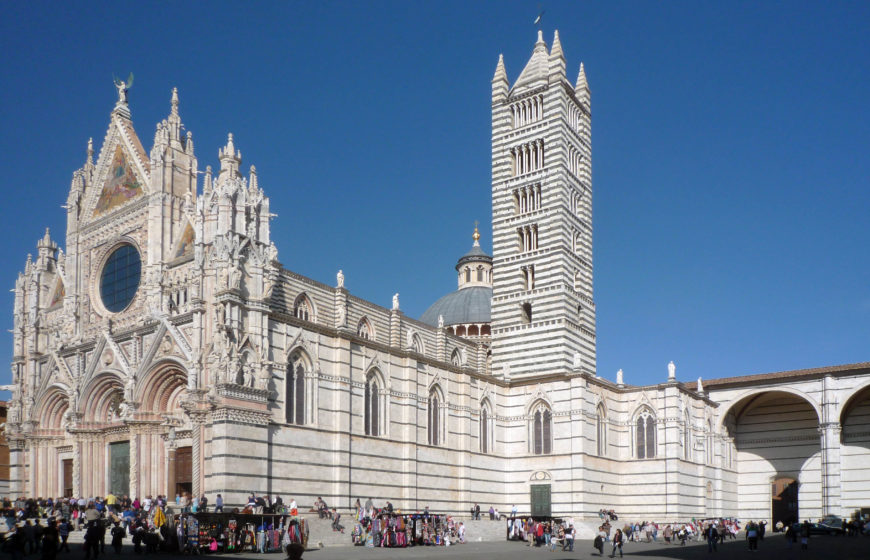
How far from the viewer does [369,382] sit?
4088 centimetres

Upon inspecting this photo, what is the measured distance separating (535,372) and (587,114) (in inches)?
633

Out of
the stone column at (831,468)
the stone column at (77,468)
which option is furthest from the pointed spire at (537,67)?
the stone column at (77,468)

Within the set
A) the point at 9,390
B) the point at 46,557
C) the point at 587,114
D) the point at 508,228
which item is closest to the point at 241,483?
the point at 46,557

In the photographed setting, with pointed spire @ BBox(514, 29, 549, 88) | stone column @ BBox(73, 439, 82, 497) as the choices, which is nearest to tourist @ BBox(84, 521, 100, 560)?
stone column @ BBox(73, 439, 82, 497)

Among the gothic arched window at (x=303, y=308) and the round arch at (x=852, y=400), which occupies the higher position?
the gothic arched window at (x=303, y=308)

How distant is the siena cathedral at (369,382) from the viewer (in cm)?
3512

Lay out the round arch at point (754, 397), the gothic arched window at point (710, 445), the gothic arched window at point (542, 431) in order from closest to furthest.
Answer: the gothic arched window at point (542, 431)
the gothic arched window at point (710, 445)
the round arch at point (754, 397)

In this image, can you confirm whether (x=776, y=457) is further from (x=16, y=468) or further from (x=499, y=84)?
(x=16, y=468)

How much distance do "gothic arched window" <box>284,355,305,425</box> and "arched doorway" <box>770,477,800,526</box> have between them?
3304cm

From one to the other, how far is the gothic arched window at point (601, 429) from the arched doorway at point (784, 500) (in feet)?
48.0

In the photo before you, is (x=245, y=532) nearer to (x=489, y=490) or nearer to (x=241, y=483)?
Result: (x=241, y=483)

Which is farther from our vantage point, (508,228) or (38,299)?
(508,228)

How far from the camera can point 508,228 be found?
50.9 m

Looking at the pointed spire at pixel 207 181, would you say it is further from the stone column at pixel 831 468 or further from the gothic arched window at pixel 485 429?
the stone column at pixel 831 468
